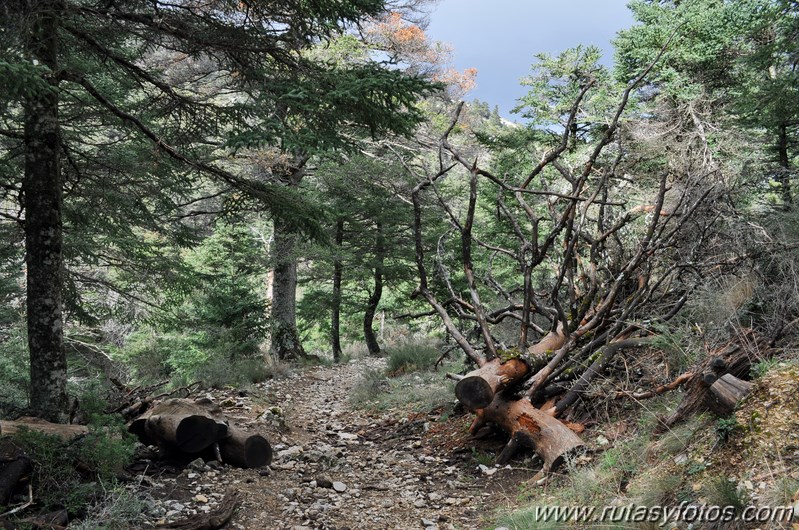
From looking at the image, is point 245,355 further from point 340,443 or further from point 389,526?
point 389,526

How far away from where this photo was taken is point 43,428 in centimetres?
466

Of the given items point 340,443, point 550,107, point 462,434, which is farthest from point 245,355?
point 550,107

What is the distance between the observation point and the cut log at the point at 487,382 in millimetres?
5688

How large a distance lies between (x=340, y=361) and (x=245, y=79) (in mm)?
11709

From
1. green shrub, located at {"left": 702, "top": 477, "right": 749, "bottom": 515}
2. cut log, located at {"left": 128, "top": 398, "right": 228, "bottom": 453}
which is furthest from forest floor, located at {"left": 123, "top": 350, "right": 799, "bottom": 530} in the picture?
cut log, located at {"left": 128, "top": 398, "right": 228, "bottom": 453}

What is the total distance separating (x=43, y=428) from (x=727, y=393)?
5.95 meters

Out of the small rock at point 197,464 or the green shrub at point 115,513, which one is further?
the small rock at point 197,464

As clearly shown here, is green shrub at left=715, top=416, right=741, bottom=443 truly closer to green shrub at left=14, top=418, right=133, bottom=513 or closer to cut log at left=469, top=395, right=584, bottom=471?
cut log at left=469, top=395, right=584, bottom=471

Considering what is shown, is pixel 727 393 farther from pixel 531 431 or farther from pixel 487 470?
pixel 487 470

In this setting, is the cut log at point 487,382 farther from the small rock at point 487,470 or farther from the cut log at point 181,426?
the cut log at point 181,426

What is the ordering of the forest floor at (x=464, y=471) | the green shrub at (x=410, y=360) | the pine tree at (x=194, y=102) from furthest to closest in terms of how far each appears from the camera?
the green shrub at (x=410, y=360) → the pine tree at (x=194, y=102) → the forest floor at (x=464, y=471)

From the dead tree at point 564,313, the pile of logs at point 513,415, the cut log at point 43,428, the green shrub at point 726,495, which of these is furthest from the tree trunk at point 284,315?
the green shrub at point 726,495

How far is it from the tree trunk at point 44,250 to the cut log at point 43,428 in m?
0.49

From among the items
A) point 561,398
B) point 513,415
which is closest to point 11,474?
point 513,415
